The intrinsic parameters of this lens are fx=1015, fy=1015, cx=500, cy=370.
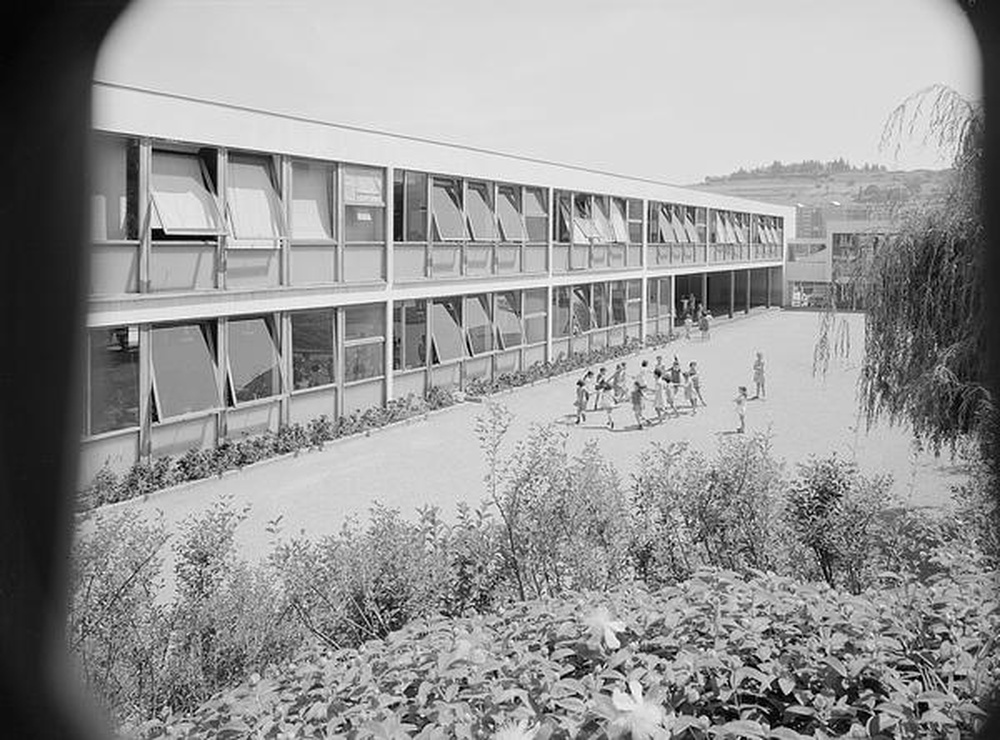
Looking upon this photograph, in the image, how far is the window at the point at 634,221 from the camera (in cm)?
498

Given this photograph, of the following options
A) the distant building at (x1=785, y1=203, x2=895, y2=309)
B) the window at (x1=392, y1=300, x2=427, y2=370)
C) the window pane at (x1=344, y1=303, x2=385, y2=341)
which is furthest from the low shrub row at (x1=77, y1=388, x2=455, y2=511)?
the distant building at (x1=785, y1=203, x2=895, y2=309)

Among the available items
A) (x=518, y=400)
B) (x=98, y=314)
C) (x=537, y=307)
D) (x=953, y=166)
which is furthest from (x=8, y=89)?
(x=537, y=307)

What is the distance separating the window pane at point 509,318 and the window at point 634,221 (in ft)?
2.34

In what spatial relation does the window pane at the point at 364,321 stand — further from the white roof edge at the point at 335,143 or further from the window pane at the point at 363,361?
the white roof edge at the point at 335,143

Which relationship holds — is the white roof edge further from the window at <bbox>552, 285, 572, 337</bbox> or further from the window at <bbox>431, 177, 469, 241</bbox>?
the window at <bbox>552, 285, 572, 337</bbox>

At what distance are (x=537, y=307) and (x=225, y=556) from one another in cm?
352

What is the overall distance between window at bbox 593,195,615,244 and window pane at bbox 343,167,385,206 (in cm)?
120

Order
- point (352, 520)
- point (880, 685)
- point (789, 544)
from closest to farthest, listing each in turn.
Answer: point (880, 685) < point (789, 544) < point (352, 520)

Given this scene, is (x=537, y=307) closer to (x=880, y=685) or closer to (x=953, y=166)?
(x=953, y=166)

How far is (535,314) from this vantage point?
18.7 feet

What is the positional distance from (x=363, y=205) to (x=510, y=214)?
0.84 m

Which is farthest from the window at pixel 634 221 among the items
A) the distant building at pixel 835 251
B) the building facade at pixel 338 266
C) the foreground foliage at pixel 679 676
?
the foreground foliage at pixel 679 676

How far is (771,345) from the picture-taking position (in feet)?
12.5

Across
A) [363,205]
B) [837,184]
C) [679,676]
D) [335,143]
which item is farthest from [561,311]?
[679,676]
